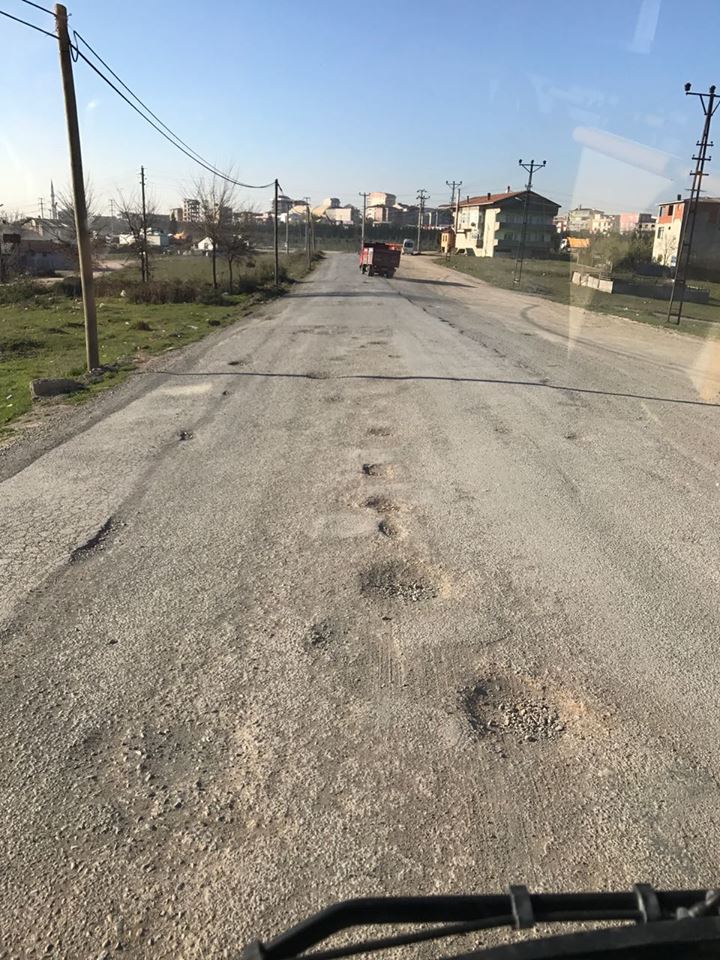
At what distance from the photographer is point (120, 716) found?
329 centimetres

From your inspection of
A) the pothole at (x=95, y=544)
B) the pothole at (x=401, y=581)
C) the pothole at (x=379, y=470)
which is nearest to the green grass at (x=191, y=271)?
the pothole at (x=379, y=470)

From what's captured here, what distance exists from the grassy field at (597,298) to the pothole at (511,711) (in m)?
22.7

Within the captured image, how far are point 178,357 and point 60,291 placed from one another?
25.9 meters

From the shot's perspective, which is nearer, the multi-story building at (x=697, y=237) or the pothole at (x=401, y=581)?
the pothole at (x=401, y=581)

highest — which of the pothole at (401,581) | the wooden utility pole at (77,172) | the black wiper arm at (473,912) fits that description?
the wooden utility pole at (77,172)

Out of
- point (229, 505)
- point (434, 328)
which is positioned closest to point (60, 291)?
point (434, 328)

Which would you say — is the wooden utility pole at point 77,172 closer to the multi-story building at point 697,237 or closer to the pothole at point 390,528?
the pothole at point 390,528

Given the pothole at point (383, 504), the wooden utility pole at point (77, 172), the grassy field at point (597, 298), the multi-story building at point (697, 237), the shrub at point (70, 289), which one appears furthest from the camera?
the multi-story building at point (697, 237)

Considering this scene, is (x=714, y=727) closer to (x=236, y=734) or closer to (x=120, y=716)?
(x=236, y=734)

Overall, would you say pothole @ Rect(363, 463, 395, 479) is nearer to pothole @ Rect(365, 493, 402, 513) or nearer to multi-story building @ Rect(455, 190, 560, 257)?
pothole @ Rect(365, 493, 402, 513)

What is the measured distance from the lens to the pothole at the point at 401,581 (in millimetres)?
4488

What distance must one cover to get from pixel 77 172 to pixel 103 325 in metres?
10.1

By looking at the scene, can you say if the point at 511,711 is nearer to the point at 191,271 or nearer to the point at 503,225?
the point at 191,271

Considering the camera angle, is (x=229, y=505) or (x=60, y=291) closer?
(x=229, y=505)
